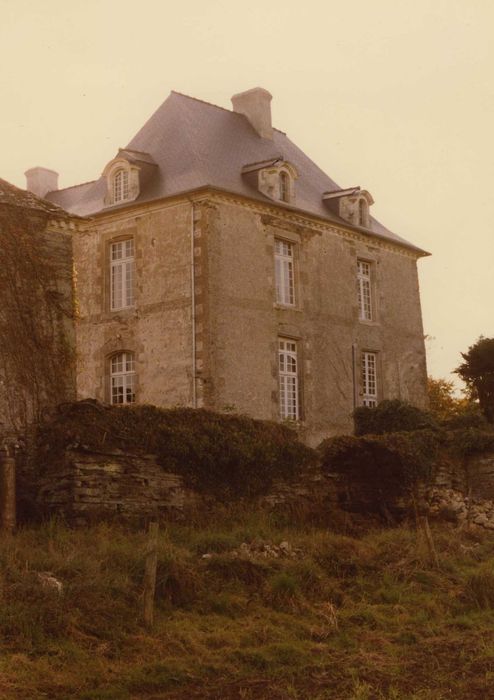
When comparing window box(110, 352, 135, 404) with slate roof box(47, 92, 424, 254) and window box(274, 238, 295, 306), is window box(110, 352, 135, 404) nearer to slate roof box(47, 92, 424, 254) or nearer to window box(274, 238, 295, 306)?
slate roof box(47, 92, 424, 254)

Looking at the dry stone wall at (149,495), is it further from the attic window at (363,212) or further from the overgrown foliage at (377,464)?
the attic window at (363,212)

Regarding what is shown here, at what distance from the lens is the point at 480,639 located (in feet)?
40.1

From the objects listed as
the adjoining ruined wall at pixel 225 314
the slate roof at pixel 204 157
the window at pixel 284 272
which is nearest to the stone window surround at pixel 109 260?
the adjoining ruined wall at pixel 225 314

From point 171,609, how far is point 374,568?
12.4 ft

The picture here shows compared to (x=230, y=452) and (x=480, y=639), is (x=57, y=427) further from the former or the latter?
(x=480, y=639)

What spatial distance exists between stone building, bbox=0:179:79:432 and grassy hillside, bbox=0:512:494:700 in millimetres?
3107

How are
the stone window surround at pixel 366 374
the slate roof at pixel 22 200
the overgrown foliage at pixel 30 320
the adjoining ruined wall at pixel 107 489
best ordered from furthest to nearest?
the stone window surround at pixel 366 374
the slate roof at pixel 22 200
the overgrown foliage at pixel 30 320
the adjoining ruined wall at pixel 107 489

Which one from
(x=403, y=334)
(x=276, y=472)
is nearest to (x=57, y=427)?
(x=276, y=472)

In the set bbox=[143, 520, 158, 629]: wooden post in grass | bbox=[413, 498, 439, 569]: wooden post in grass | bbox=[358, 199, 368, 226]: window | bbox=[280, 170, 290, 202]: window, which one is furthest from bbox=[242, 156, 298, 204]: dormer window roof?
bbox=[143, 520, 158, 629]: wooden post in grass

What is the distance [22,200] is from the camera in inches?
729

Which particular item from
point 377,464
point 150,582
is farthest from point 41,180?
point 150,582

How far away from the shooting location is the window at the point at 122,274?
2561 centimetres

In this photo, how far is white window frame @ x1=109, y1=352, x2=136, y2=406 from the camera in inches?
987

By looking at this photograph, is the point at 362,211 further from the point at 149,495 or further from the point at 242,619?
the point at 242,619
